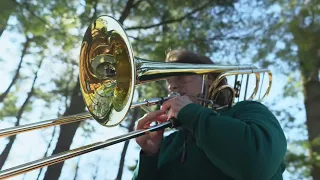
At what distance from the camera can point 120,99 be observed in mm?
1261

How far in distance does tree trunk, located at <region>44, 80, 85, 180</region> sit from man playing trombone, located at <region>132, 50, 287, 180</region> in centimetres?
176

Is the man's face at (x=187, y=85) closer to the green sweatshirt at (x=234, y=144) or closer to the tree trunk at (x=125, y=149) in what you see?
the green sweatshirt at (x=234, y=144)

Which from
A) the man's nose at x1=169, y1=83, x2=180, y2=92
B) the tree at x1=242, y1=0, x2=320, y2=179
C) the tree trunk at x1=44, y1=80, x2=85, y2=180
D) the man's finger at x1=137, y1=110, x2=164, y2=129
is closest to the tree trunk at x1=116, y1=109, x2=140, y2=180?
the tree trunk at x1=44, y1=80, x2=85, y2=180

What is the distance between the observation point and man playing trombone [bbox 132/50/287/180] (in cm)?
103

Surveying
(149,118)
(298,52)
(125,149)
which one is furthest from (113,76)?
(298,52)

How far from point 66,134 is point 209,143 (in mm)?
2280

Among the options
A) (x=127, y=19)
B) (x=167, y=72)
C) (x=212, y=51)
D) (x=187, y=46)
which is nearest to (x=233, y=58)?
(x=212, y=51)

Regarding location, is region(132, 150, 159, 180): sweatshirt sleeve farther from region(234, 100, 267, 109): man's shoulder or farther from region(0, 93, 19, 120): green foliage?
region(0, 93, 19, 120): green foliage

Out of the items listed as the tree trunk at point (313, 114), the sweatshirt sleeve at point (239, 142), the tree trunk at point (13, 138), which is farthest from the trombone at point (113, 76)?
the tree trunk at point (313, 114)

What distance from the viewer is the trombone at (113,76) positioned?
120 cm

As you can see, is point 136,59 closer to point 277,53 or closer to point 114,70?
point 114,70

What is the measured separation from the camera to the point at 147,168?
1.34 metres

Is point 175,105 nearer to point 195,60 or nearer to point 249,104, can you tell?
point 249,104

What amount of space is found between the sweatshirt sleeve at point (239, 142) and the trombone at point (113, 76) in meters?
0.11
